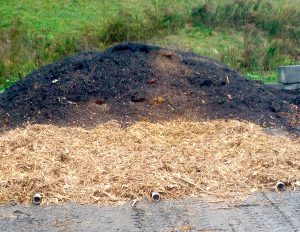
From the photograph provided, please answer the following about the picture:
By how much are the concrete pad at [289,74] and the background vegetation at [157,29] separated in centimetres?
139

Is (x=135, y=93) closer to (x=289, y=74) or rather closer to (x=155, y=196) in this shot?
(x=289, y=74)

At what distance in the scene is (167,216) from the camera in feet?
21.9

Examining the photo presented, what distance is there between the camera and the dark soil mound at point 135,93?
997 cm

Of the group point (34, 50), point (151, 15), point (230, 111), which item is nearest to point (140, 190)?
point (230, 111)

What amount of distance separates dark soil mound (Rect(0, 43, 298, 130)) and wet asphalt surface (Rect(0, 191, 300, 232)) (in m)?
2.89

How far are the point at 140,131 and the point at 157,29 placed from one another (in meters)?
8.26

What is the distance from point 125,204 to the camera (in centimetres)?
702

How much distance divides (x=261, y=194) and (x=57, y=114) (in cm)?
361

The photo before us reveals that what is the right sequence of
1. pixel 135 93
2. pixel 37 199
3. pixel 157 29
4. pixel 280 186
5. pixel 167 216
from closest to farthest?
pixel 167 216
pixel 37 199
pixel 280 186
pixel 135 93
pixel 157 29

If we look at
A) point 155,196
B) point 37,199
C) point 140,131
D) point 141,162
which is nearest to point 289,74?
point 140,131

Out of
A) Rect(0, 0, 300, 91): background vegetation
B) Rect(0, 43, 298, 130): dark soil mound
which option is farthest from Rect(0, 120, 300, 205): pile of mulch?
Rect(0, 0, 300, 91): background vegetation

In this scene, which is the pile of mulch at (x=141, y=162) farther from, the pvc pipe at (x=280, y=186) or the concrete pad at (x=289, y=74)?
the concrete pad at (x=289, y=74)

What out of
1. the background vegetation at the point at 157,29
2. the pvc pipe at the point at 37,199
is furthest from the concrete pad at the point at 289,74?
Answer: the pvc pipe at the point at 37,199

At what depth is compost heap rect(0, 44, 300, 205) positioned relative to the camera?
24.2 feet
